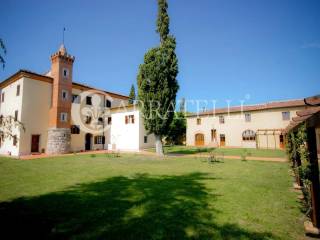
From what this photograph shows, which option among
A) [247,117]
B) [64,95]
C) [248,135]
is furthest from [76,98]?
[248,135]

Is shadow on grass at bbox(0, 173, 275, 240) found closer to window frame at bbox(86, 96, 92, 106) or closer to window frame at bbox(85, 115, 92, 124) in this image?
window frame at bbox(85, 115, 92, 124)

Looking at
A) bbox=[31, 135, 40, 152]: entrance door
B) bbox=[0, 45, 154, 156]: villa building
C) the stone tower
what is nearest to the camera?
bbox=[0, 45, 154, 156]: villa building

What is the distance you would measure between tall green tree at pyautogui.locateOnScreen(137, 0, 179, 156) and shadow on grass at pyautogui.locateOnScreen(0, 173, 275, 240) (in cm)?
1292

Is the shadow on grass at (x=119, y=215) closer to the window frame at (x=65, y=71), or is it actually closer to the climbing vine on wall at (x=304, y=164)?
the climbing vine on wall at (x=304, y=164)

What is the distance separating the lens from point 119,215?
4.78 meters

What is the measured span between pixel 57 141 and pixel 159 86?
1513 cm

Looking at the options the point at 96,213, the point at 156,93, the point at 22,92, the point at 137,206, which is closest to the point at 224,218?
the point at 137,206

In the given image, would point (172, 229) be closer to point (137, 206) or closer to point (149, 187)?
point (137, 206)

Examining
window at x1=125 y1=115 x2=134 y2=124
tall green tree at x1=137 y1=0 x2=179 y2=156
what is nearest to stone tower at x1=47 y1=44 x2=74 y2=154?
window at x1=125 y1=115 x2=134 y2=124

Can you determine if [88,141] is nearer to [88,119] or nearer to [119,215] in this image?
[88,119]

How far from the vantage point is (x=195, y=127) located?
37000 mm

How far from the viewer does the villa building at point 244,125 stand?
28.1 meters

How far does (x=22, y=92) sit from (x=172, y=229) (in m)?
25.8

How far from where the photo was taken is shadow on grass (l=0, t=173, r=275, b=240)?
153 inches
